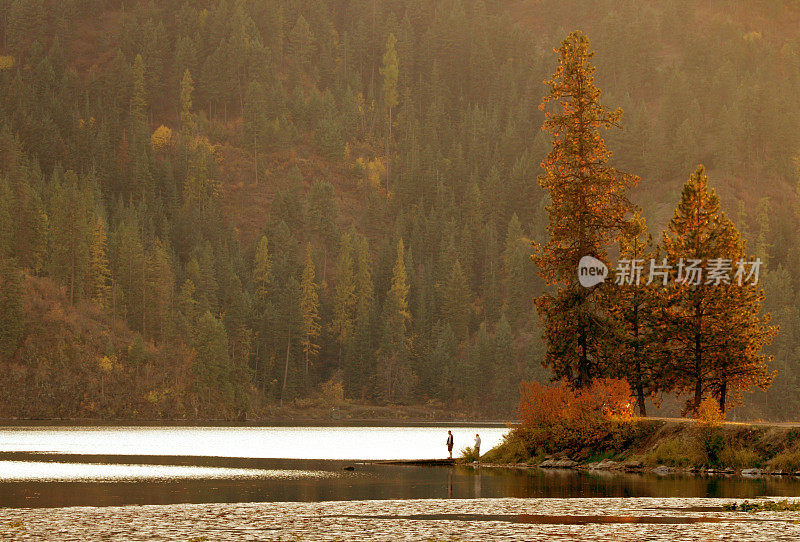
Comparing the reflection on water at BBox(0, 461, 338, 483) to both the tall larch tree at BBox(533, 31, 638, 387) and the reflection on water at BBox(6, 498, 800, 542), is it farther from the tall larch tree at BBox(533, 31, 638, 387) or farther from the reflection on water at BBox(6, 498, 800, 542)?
the tall larch tree at BBox(533, 31, 638, 387)

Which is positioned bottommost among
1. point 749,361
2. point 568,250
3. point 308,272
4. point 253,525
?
point 253,525

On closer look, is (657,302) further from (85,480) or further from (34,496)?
(34,496)

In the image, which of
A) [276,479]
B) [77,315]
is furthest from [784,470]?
[77,315]

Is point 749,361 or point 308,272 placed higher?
point 308,272

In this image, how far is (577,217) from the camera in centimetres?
6512

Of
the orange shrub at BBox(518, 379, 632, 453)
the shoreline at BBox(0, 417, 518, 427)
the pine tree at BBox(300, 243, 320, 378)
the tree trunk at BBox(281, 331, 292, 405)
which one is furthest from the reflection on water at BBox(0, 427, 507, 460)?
the pine tree at BBox(300, 243, 320, 378)

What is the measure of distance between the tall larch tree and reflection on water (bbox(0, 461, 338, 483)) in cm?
1624

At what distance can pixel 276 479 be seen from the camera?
52062mm

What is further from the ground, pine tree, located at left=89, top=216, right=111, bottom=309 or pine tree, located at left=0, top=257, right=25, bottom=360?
pine tree, located at left=89, top=216, right=111, bottom=309

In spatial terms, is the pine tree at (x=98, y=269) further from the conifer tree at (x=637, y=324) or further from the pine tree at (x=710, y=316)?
the pine tree at (x=710, y=316)

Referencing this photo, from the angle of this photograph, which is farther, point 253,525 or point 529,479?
point 529,479

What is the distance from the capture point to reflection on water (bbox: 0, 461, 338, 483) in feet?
166

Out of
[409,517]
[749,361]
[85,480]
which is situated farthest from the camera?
[749,361]

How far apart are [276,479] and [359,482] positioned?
4.39 m
